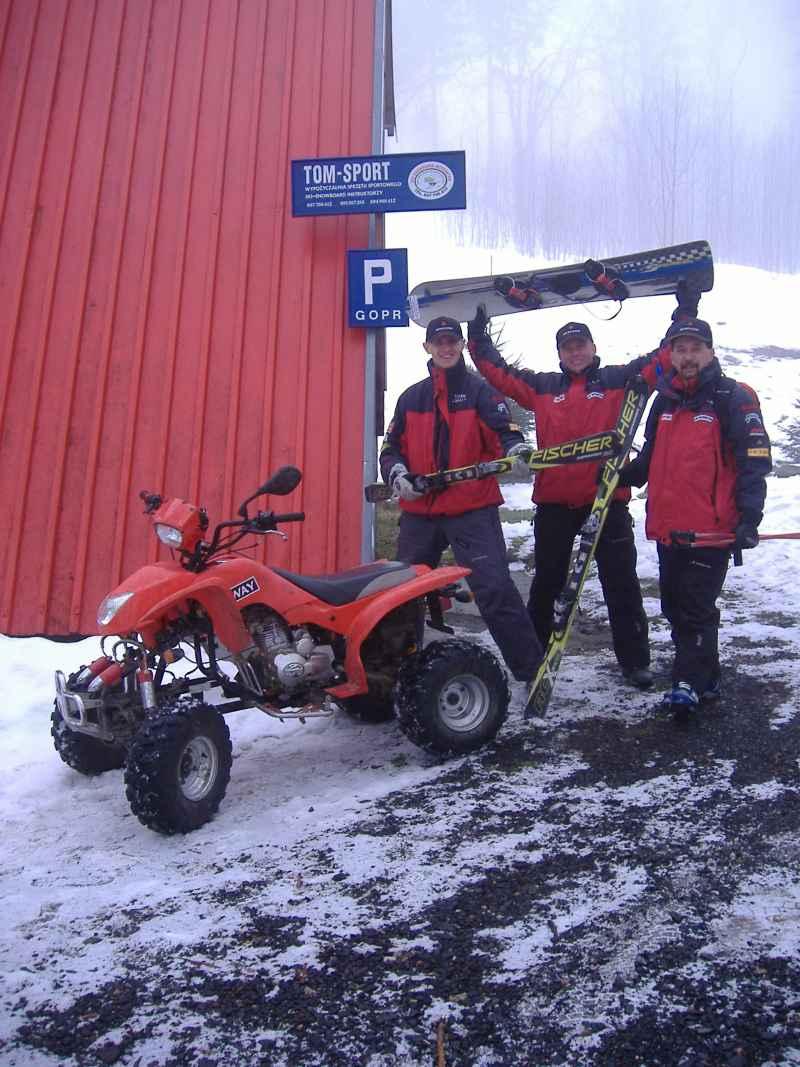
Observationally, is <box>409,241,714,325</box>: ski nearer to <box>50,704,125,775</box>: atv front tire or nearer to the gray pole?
the gray pole

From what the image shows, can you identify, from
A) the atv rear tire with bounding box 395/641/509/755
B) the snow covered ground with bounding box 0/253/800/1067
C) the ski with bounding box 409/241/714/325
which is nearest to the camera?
the snow covered ground with bounding box 0/253/800/1067

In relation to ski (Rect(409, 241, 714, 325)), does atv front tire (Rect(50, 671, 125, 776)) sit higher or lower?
lower

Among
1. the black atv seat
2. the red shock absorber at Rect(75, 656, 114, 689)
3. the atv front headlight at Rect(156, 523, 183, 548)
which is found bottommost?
the red shock absorber at Rect(75, 656, 114, 689)

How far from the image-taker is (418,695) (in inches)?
146

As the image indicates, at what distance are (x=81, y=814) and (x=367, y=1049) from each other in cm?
183

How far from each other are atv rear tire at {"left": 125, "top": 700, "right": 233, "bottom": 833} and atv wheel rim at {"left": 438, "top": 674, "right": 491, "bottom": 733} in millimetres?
1038

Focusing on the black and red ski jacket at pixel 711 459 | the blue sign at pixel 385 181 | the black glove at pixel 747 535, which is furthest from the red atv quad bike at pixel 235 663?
the blue sign at pixel 385 181

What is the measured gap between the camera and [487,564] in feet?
14.3

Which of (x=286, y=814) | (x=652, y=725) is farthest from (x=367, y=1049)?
(x=652, y=725)

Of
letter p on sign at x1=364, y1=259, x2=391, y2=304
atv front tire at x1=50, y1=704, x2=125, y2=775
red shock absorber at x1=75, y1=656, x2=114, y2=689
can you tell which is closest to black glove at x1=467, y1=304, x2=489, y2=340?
letter p on sign at x1=364, y1=259, x2=391, y2=304

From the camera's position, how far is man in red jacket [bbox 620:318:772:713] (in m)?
3.95

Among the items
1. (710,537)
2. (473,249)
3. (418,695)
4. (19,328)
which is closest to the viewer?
(418,695)

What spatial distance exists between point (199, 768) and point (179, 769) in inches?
6.3

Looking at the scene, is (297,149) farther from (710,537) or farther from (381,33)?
(710,537)
